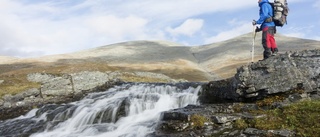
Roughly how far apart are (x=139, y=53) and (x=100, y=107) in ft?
379

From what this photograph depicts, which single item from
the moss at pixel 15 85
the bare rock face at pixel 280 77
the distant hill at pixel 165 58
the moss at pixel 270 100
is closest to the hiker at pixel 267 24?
the bare rock face at pixel 280 77

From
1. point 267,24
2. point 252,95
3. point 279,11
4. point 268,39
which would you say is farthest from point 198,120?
point 279,11

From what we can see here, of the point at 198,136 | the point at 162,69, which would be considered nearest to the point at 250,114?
the point at 198,136

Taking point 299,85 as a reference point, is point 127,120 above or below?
below

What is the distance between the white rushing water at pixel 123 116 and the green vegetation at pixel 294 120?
5.25m

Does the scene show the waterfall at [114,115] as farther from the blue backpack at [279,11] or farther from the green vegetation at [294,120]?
the blue backpack at [279,11]

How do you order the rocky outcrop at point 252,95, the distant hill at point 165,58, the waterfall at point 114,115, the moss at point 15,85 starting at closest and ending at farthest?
the rocky outcrop at point 252,95 → the waterfall at point 114,115 → the moss at point 15,85 → the distant hill at point 165,58

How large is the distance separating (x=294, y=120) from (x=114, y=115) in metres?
12.1

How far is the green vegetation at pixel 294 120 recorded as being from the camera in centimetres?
1368

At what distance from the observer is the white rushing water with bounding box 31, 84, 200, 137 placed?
749 inches

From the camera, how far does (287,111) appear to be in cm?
1525

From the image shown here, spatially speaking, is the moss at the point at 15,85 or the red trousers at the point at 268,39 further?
the moss at the point at 15,85

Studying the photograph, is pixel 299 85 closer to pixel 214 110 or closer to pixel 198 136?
pixel 214 110

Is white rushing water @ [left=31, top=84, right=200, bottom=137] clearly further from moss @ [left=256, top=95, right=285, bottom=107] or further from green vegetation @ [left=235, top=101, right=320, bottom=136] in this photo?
moss @ [left=256, top=95, right=285, bottom=107]
